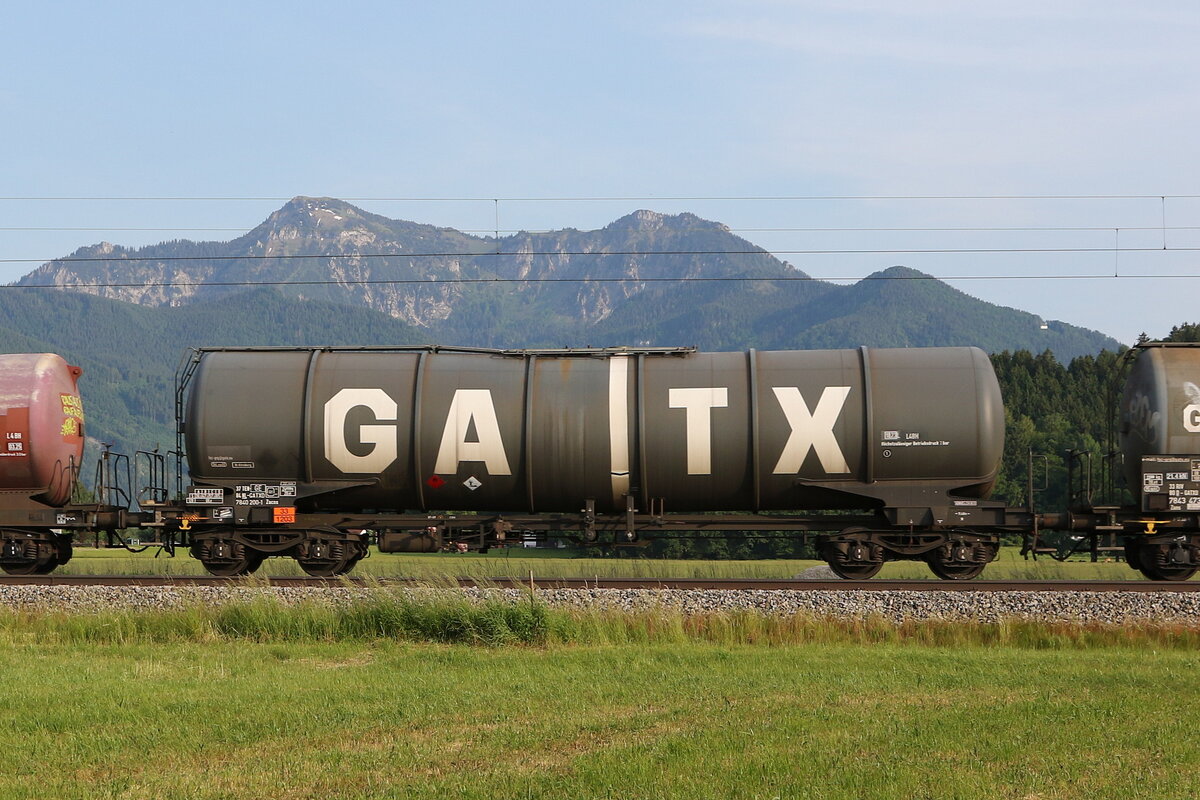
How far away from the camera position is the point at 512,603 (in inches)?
592

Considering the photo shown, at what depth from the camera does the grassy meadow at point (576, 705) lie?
8305 mm

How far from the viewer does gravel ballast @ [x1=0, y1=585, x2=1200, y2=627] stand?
643 inches

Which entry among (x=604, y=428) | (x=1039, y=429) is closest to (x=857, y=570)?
(x=604, y=428)

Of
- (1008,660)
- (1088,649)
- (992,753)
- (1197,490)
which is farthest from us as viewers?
(1197,490)

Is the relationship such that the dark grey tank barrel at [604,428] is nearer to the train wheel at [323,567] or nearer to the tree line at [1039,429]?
the train wheel at [323,567]

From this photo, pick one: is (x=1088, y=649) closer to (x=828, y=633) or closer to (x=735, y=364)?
(x=828, y=633)

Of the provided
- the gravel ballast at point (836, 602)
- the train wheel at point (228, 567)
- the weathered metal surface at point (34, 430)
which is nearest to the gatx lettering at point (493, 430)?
the train wheel at point (228, 567)

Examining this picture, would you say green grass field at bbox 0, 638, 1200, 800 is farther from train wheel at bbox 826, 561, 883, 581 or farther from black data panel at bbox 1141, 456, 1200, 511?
black data panel at bbox 1141, 456, 1200, 511

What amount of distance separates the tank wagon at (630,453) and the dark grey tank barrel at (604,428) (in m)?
0.04

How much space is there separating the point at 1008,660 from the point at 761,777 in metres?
6.16

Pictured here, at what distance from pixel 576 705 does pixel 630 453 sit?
9497 mm

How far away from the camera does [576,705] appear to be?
10.8 m

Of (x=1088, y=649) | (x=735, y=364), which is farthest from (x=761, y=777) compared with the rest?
(x=735, y=364)

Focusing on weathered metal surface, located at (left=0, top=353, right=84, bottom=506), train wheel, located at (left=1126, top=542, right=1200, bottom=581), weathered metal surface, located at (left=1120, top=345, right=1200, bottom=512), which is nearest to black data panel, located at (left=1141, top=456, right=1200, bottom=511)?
weathered metal surface, located at (left=1120, top=345, right=1200, bottom=512)
